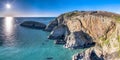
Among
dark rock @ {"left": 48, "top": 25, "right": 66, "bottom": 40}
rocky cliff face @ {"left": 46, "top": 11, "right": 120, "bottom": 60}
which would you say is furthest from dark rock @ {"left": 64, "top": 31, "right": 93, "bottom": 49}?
dark rock @ {"left": 48, "top": 25, "right": 66, "bottom": 40}

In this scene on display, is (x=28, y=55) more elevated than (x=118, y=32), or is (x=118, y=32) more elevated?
(x=118, y=32)

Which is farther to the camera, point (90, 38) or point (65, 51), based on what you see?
point (90, 38)

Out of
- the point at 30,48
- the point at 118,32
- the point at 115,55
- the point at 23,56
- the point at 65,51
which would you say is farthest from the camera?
the point at 30,48

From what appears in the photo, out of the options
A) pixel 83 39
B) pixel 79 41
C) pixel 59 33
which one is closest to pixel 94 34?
pixel 83 39

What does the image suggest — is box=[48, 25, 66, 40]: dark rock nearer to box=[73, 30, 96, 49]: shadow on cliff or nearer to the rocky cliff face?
the rocky cliff face

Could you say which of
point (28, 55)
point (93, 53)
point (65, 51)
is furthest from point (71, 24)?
point (93, 53)

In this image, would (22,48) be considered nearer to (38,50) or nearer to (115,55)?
(38,50)

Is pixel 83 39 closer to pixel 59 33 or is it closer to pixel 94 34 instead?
pixel 94 34

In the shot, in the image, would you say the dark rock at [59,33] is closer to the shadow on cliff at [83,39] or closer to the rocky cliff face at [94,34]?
the rocky cliff face at [94,34]
